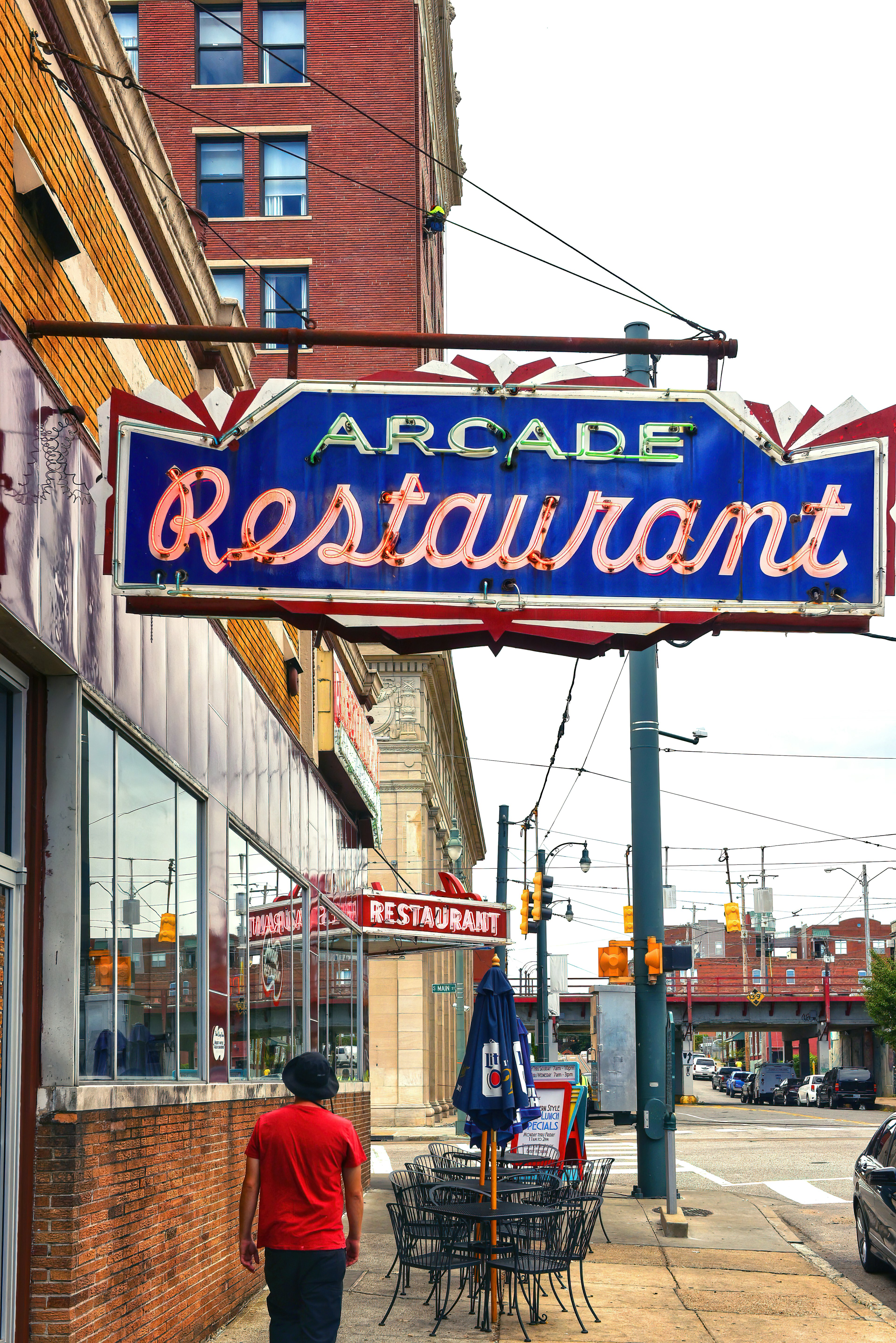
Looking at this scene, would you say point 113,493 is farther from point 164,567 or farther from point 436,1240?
point 436,1240

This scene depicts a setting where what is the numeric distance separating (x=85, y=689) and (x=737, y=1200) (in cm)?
1430

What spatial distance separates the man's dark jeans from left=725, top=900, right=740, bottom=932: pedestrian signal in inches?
1216

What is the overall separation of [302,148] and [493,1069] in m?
32.0

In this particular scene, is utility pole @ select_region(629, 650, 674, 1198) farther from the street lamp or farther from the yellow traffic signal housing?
the street lamp

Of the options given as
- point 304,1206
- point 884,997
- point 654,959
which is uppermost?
point 654,959

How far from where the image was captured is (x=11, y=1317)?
22.0 ft

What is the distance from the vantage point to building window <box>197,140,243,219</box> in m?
37.9

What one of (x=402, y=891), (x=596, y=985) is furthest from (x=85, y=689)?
(x=402, y=891)

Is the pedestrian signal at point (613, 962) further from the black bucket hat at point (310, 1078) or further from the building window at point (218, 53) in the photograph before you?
the building window at point (218, 53)

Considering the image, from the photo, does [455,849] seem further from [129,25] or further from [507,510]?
[507,510]

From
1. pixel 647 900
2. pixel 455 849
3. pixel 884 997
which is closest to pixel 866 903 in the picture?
pixel 884 997

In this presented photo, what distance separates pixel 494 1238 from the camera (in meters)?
10.6

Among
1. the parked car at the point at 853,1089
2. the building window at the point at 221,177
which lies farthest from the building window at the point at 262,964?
the parked car at the point at 853,1089

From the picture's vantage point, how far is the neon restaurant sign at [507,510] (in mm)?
7262
